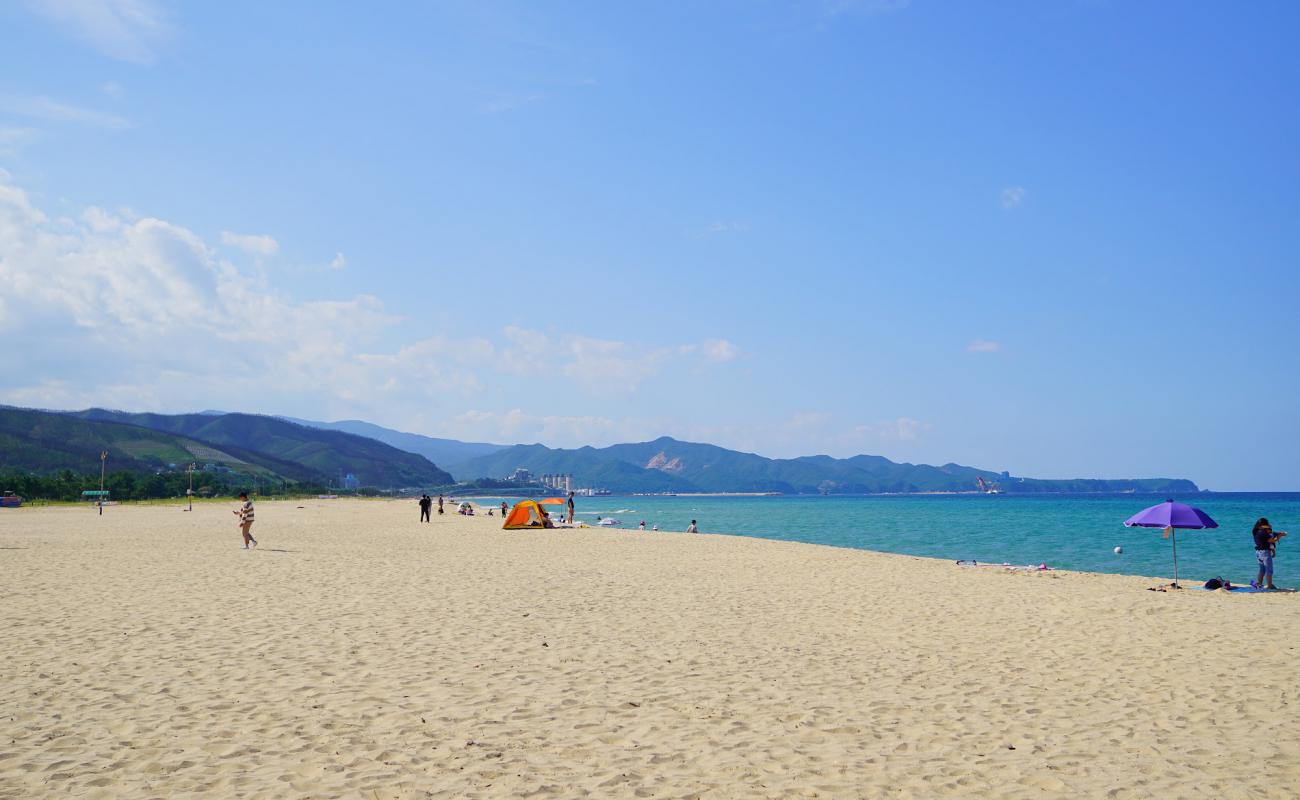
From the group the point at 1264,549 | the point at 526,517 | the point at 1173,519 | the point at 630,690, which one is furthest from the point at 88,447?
the point at 1264,549

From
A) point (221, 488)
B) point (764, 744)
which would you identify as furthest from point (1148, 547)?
point (221, 488)

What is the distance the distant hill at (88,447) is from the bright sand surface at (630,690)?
475ft

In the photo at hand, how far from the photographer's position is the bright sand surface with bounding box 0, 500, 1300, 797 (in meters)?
5.82

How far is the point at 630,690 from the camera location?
813 cm

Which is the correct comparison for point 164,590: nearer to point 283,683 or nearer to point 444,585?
point 444,585

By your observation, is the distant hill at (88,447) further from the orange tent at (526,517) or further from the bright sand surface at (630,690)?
the bright sand surface at (630,690)

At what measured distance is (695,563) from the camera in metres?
22.3

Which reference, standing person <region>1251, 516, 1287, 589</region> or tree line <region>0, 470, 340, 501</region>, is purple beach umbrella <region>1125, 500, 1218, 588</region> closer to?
standing person <region>1251, 516, 1287, 589</region>

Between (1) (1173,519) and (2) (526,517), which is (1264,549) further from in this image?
(2) (526,517)

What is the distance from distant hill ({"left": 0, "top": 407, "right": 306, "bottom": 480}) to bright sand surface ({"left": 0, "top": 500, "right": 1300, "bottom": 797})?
144770 mm

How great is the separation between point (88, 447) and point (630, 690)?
583 feet

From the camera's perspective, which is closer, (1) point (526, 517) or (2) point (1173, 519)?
(2) point (1173, 519)

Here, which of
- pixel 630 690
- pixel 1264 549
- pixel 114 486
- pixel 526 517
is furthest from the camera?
pixel 114 486

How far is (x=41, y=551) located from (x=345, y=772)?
23126mm
